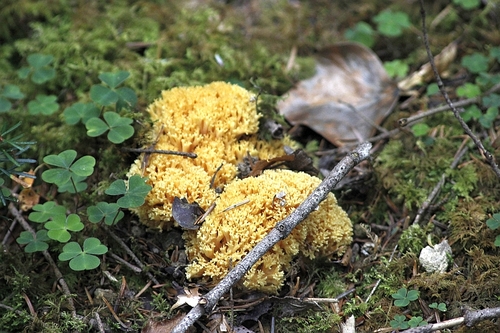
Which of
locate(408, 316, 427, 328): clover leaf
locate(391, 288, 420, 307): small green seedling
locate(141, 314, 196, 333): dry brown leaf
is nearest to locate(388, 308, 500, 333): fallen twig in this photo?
locate(408, 316, 427, 328): clover leaf

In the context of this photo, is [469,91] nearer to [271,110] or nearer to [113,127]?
[271,110]

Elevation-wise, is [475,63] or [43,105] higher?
[475,63]

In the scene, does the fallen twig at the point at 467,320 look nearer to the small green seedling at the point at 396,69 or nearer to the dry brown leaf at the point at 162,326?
the dry brown leaf at the point at 162,326

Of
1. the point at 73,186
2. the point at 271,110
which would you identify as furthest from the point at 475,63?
the point at 73,186

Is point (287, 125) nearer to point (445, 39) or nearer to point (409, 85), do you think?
point (409, 85)

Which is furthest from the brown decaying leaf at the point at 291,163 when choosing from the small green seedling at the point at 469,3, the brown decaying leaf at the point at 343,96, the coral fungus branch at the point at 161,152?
the small green seedling at the point at 469,3

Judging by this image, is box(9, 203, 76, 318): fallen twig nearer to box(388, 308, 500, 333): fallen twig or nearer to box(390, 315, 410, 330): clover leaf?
box(390, 315, 410, 330): clover leaf

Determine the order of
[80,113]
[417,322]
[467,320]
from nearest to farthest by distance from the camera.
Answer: [467,320]
[417,322]
[80,113]
